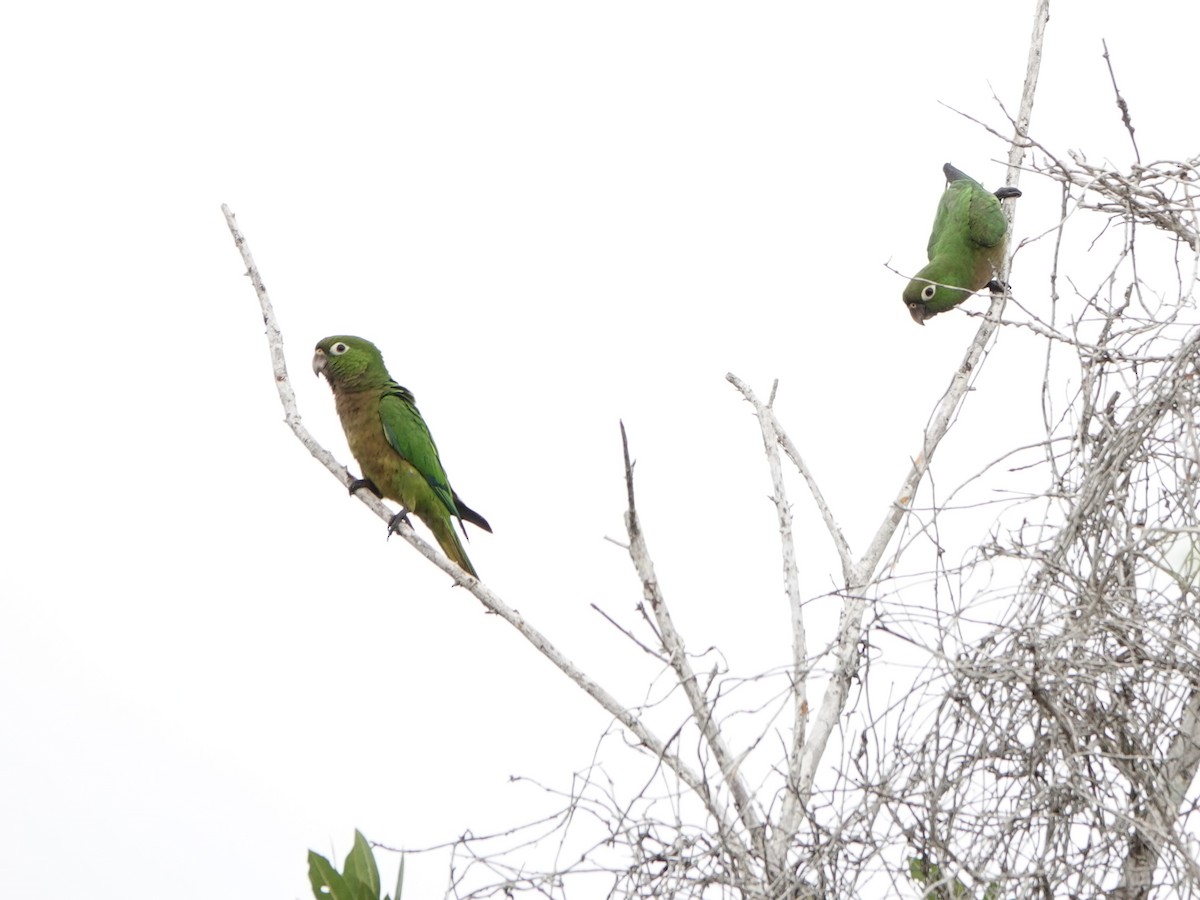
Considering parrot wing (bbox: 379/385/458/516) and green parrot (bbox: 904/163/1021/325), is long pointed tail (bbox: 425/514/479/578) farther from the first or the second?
green parrot (bbox: 904/163/1021/325)

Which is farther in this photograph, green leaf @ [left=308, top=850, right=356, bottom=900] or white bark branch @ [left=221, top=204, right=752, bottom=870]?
green leaf @ [left=308, top=850, right=356, bottom=900]

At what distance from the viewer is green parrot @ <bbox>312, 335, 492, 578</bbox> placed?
5.15 m

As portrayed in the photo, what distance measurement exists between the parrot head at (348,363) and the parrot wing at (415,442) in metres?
0.20

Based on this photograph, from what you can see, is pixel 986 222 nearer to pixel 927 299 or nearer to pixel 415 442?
pixel 927 299

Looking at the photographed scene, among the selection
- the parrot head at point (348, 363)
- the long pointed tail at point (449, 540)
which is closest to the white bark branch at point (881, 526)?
the long pointed tail at point (449, 540)

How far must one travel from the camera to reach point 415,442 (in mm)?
5203

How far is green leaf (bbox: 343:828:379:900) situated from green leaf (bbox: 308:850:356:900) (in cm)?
2

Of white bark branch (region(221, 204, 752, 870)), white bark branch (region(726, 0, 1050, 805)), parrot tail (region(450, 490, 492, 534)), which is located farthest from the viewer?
parrot tail (region(450, 490, 492, 534))

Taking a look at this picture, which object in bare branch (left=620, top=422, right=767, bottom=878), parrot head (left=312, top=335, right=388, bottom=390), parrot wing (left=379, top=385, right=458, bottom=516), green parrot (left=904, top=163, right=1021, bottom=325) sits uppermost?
green parrot (left=904, top=163, right=1021, bottom=325)

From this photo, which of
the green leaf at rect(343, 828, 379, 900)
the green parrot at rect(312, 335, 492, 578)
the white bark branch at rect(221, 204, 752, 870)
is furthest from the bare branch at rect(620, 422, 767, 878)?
the green parrot at rect(312, 335, 492, 578)

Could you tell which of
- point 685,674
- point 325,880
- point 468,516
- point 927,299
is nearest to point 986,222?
point 927,299

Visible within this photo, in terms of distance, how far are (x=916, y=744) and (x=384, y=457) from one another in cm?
330

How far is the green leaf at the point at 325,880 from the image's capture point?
3.25m

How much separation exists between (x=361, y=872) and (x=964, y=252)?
3.85m
